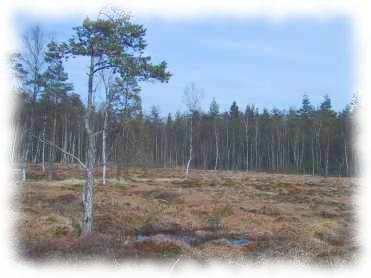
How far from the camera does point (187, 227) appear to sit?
20156 mm

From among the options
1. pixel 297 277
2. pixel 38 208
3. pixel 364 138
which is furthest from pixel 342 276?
pixel 38 208

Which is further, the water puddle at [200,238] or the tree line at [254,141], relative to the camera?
the tree line at [254,141]

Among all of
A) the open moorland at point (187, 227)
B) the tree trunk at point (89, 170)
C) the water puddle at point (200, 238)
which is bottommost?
the water puddle at point (200, 238)

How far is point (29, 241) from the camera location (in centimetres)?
1544

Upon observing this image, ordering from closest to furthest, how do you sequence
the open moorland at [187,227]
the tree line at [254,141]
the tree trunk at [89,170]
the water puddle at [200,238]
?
the open moorland at [187,227]
the tree trunk at [89,170]
the water puddle at [200,238]
the tree line at [254,141]

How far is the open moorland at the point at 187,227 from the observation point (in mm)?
13812

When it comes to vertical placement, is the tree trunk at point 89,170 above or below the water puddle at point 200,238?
above

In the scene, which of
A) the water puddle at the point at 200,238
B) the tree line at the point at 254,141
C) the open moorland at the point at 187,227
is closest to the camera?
the open moorland at the point at 187,227

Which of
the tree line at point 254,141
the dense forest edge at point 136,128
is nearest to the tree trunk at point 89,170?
the dense forest edge at point 136,128

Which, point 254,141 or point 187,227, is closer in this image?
point 187,227

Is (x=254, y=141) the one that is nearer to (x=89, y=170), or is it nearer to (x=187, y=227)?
(x=187, y=227)

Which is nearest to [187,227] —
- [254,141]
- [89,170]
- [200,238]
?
[200,238]

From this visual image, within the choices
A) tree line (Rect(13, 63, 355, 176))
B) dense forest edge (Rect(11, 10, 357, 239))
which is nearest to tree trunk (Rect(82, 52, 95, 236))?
dense forest edge (Rect(11, 10, 357, 239))

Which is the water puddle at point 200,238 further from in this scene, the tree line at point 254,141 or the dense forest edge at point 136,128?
the tree line at point 254,141
